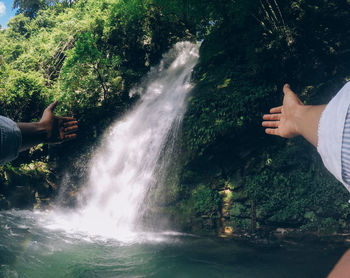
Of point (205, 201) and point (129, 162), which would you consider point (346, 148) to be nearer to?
point (205, 201)

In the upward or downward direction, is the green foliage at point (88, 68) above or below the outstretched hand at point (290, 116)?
above

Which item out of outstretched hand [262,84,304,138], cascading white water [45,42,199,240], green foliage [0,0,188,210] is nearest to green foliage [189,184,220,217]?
cascading white water [45,42,199,240]

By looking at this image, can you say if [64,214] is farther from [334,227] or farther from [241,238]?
[334,227]

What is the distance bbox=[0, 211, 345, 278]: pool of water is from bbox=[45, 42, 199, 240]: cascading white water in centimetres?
93

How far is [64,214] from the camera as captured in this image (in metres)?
8.62

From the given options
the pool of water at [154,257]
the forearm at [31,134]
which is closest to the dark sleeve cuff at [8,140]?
the forearm at [31,134]

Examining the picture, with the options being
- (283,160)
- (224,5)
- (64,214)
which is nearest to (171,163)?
(283,160)

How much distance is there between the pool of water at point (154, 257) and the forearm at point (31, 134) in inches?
147

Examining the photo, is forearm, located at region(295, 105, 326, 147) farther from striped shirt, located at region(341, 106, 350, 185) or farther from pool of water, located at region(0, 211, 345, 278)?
pool of water, located at region(0, 211, 345, 278)

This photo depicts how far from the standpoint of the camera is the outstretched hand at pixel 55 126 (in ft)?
6.77

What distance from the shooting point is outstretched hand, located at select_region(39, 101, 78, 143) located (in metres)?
2.06

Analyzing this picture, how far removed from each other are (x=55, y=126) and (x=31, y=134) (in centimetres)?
55

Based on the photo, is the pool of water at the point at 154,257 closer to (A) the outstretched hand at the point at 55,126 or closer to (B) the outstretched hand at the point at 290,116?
(A) the outstretched hand at the point at 55,126

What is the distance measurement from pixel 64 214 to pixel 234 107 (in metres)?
7.72
